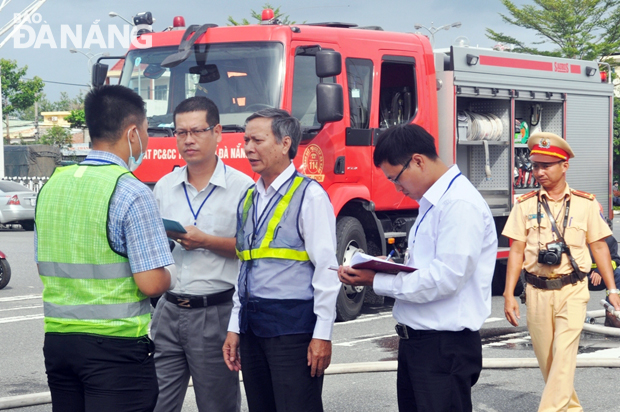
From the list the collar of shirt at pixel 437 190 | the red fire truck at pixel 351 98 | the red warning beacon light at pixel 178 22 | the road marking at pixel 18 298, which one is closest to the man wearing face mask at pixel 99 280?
the collar of shirt at pixel 437 190

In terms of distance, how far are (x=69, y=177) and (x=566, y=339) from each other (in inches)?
123

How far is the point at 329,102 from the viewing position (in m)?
8.01

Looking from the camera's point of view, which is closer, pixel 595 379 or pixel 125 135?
pixel 125 135

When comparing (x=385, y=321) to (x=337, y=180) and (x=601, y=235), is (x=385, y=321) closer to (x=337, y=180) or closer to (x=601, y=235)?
(x=337, y=180)

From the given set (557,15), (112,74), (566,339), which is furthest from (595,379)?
(557,15)

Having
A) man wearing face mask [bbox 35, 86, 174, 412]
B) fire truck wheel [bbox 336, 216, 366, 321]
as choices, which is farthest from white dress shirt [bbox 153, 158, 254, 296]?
fire truck wheel [bbox 336, 216, 366, 321]

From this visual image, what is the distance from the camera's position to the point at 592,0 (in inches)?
1628

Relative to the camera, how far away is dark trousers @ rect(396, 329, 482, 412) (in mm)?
3301

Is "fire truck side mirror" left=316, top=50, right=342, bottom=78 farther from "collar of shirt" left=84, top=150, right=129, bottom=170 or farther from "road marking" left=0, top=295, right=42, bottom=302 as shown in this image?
"road marking" left=0, top=295, right=42, bottom=302

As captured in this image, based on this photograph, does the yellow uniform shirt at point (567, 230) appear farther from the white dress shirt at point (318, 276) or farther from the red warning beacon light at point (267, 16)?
the red warning beacon light at point (267, 16)

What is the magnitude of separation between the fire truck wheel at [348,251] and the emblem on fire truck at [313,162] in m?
0.67

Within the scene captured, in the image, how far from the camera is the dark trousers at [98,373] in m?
3.08

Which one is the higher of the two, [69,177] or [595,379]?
[69,177]

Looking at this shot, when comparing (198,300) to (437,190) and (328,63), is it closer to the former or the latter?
(437,190)
